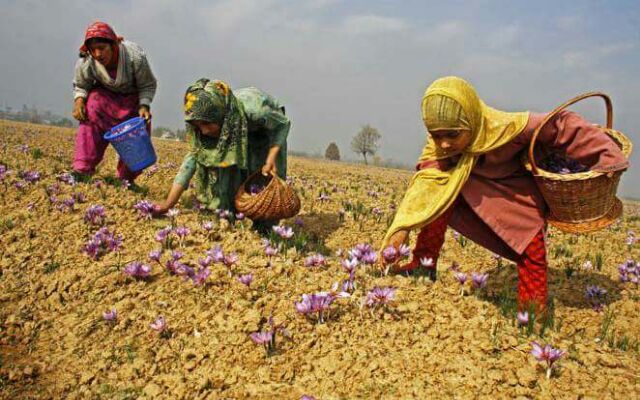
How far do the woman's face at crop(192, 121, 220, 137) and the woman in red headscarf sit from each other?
1.54 metres

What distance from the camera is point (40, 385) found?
245 cm

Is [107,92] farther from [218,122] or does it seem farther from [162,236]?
[162,236]

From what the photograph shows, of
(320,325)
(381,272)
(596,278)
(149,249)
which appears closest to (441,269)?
(381,272)

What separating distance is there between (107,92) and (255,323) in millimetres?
4210

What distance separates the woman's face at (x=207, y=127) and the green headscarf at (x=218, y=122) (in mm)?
42

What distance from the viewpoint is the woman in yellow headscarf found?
3.03 m

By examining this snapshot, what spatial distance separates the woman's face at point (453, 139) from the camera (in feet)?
10.1

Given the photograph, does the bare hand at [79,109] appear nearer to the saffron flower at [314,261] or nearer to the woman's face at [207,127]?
the woman's face at [207,127]

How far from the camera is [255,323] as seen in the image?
2750 millimetres

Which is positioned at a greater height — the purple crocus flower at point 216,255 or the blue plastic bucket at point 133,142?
the blue plastic bucket at point 133,142

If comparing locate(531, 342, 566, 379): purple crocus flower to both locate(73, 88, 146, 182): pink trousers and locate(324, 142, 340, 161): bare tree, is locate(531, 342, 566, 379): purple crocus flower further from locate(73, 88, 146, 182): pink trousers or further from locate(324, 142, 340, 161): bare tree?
locate(324, 142, 340, 161): bare tree

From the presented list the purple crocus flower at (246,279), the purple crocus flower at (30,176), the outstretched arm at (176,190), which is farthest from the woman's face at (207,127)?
the purple crocus flower at (30,176)

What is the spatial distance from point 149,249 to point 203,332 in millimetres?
1407

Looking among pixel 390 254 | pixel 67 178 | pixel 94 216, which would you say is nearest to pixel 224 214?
pixel 94 216
